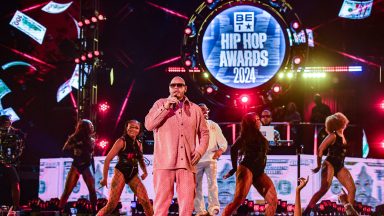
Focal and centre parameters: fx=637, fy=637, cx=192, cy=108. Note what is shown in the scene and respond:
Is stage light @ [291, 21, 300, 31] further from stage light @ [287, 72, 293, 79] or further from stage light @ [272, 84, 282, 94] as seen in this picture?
stage light @ [272, 84, 282, 94]

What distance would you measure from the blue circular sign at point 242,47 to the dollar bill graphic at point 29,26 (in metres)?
6.90

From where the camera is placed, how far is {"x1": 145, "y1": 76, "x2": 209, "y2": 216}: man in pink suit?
768 cm

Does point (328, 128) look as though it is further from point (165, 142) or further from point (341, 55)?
point (341, 55)

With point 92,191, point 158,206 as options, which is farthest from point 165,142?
point 92,191

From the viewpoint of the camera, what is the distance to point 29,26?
2212 centimetres

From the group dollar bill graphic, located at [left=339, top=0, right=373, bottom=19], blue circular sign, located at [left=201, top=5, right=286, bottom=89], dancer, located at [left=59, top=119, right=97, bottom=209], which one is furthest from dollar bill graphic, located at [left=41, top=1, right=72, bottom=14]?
dancer, located at [left=59, top=119, right=97, bottom=209]

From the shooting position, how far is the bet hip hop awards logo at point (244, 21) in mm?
17969

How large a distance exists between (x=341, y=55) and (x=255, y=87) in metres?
4.23

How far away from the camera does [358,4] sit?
20922 mm

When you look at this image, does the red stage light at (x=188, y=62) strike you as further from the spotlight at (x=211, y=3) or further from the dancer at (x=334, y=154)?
the dancer at (x=334, y=154)

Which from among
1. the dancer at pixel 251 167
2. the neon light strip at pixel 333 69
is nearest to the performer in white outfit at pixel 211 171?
the dancer at pixel 251 167

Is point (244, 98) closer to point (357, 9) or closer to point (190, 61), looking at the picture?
point (190, 61)

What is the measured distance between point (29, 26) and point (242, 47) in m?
8.23

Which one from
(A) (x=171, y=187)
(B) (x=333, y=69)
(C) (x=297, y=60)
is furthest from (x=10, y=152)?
(B) (x=333, y=69)
